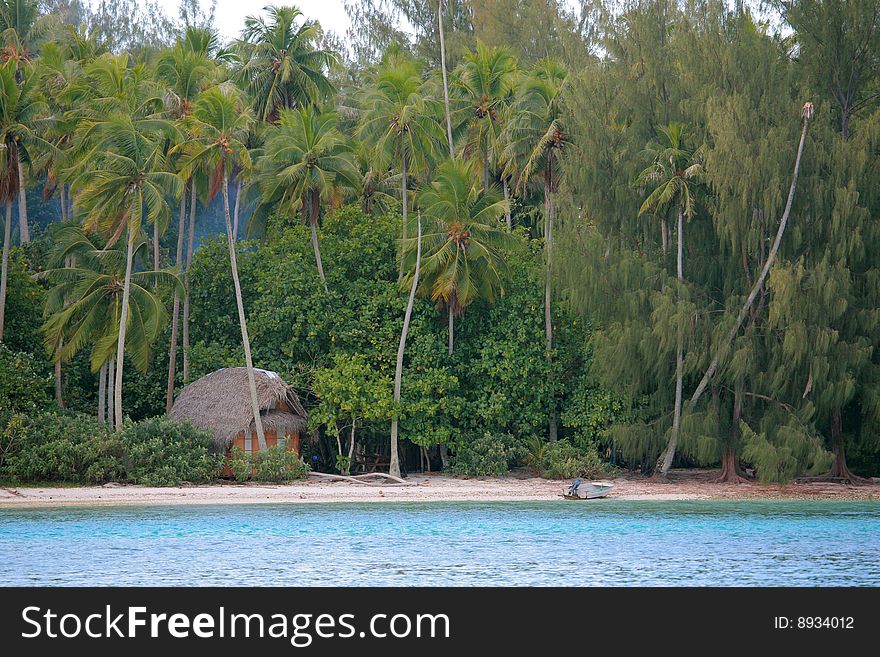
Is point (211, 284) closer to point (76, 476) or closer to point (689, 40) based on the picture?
point (76, 476)

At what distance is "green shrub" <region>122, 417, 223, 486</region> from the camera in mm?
24484

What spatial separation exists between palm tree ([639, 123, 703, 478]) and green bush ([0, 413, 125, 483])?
43.3 feet

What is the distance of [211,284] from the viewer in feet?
96.1

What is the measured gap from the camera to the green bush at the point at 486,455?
27062 millimetres

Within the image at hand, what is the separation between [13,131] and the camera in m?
26.3

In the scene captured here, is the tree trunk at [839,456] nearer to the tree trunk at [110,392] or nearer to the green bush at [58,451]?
the green bush at [58,451]

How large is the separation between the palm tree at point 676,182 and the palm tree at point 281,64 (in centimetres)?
1153

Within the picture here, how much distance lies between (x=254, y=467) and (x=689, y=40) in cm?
1467

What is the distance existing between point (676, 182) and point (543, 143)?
3919 millimetres

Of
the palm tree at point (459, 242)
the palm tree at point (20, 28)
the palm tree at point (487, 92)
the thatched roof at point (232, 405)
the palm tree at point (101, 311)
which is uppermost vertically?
the palm tree at point (20, 28)

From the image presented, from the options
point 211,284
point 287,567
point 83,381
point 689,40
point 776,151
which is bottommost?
point 287,567

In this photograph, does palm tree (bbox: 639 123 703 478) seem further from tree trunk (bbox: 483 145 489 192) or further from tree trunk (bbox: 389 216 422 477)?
tree trunk (bbox: 483 145 489 192)

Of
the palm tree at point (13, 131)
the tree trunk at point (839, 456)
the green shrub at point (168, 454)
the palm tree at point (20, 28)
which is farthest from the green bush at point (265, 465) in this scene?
the palm tree at point (20, 28)
